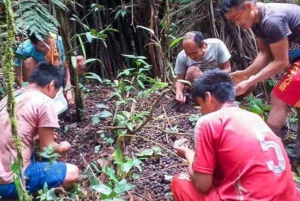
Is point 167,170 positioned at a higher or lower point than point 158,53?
lower

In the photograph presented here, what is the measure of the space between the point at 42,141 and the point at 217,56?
6.90 feet

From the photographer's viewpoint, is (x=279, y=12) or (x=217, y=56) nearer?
(x=279, y=12)

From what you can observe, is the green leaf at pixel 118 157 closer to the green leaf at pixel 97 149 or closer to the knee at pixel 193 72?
the green leaf at pixel 97 149

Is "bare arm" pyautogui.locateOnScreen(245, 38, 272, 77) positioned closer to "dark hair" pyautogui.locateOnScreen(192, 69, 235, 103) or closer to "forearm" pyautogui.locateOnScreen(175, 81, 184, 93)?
"forearm" pyautogui.locateOnScreen(175, 81, 184, 93)

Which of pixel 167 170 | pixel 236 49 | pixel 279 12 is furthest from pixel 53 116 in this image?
pixel 236 49

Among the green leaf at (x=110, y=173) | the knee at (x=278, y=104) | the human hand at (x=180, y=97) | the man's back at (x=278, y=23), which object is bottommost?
the green leaf at (x=110, y=173)

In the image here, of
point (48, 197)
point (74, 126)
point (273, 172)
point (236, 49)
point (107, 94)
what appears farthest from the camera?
point (236, 49)

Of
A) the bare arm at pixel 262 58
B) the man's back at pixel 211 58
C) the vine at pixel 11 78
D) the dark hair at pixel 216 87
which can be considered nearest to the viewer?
the vine at pixel 11 78

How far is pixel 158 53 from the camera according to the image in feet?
16.4

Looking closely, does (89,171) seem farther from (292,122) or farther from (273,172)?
(292,122)

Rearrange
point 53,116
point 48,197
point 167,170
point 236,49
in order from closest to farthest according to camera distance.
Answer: point 48,197
point 53,116
point 167,170
point 236,49

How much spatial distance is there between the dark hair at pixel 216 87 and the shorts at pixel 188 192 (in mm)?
476

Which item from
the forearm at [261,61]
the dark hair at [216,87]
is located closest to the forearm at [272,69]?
the forearm at [261,61]

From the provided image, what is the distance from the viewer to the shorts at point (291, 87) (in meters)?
3.36
